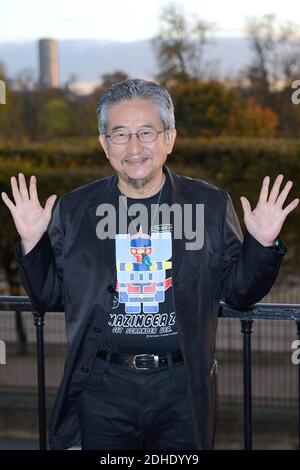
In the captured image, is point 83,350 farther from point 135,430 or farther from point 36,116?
point 36,116

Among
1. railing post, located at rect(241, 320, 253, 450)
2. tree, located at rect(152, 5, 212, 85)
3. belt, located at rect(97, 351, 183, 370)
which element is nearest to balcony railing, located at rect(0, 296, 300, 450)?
railing post, located at rect(241, 320, 253, 450)

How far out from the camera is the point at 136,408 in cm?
250

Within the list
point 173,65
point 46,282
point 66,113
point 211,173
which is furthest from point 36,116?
point 46,282

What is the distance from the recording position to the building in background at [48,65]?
26.4 m

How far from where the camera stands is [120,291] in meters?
2.49

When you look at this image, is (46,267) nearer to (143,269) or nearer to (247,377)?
(143,269)

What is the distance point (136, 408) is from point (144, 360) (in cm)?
18

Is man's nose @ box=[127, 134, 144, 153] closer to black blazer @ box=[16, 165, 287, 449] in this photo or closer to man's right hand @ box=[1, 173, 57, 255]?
black blazer @ box=[16, 165, 287, 449]

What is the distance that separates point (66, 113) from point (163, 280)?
957 inches

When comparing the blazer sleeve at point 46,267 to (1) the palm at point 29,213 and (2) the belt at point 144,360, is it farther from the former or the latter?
(2) the belt at point 144,360

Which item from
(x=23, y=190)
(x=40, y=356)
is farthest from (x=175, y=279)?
(x=40, y=356)

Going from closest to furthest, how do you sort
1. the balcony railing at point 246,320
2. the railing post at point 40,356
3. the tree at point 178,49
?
the balcony railing at point 246,320 → the railing post at point 40,356 → the tree at point 178,49

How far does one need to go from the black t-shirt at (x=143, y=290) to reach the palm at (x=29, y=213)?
263mm

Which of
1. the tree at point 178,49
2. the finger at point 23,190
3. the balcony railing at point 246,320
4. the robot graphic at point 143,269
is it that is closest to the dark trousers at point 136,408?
the robot graphic at point 143,269
